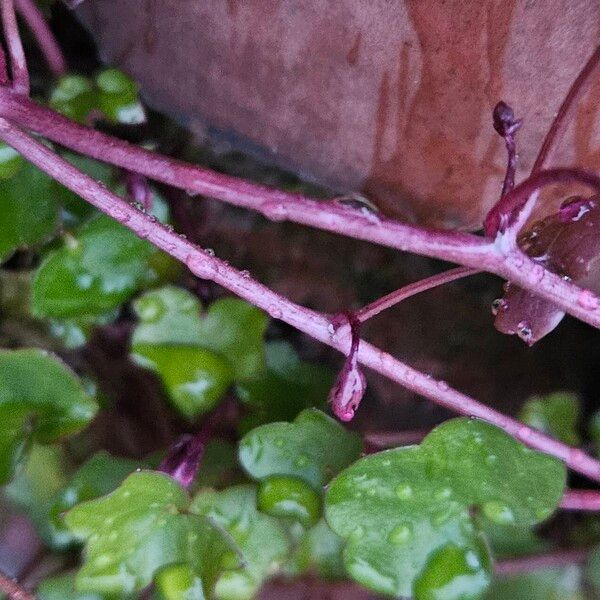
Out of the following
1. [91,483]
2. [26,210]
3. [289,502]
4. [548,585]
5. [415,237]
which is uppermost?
[415,237]

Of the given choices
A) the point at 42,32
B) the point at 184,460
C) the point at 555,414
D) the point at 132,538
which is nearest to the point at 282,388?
the point at 184,460

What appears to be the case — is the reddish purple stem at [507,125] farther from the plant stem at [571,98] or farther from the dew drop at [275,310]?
the dew drop at [275,310]

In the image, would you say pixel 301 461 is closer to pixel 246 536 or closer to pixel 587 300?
pixel 246 536

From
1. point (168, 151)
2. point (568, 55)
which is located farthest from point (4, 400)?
point (568, 55)

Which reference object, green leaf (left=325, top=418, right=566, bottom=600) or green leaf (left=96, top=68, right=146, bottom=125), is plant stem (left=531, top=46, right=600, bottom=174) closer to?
green leaf (left=325, top=418, right=566, bottom=600)

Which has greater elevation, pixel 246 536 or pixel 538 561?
pixel 246 536

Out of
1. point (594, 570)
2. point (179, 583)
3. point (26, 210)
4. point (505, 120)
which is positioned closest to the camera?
point (505, 120)
